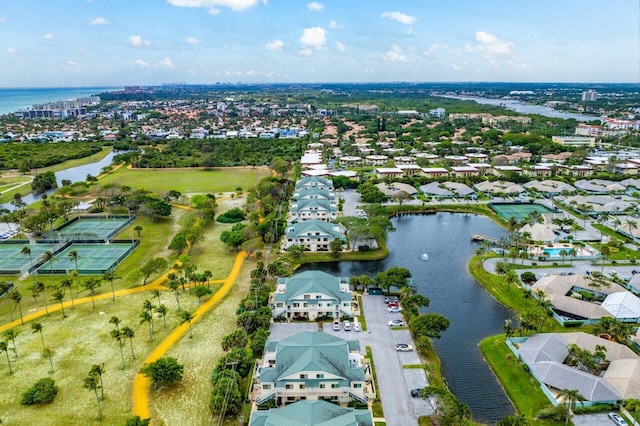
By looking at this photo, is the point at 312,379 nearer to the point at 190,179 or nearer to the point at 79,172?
the point at 190,179

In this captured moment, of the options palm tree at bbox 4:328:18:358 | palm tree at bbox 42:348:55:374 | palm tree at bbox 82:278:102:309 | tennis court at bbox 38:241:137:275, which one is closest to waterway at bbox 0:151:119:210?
tennis court at bbox 38:241:137:275

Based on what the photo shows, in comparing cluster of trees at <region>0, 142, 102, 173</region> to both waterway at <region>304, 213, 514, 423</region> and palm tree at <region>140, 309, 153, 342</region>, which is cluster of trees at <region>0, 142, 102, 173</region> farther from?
waterway at <region>304, 213, 514, 423</region>

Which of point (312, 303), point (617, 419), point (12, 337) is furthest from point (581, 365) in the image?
point (12, 337)

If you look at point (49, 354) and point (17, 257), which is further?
point (17, 257)

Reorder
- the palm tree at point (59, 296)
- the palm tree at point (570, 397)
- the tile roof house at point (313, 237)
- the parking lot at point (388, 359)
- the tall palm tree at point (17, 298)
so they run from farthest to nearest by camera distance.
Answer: the tile roof house at point (313, 237) < the palm tree at point (59, 296) < the tall palm tree at point (17, 298) < the parking lot at point (388, 359) < the palm tree at point (570, 397)

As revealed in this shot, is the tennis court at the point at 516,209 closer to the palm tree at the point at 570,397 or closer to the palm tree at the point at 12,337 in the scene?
the palm tree at the point at 570,397

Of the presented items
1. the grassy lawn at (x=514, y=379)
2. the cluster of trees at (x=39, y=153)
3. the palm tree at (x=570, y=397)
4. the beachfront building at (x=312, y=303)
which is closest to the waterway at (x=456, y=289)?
the grassy lawn at (x=514, y=379)
